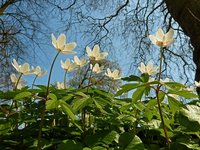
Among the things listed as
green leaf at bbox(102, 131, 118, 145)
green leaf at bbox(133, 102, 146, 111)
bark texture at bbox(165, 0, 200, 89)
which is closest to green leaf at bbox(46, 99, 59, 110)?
green leaf at bbox(102, 131, 118, 145)

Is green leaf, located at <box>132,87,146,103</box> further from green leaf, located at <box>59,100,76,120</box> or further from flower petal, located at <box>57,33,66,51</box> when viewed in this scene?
flower petal, located at <box>57,33,66,51</box>

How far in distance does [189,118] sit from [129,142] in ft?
0.68

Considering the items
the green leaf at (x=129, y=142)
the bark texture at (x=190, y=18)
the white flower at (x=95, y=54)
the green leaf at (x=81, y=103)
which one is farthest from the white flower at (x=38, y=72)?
the bark texture at (x=190, y=18)

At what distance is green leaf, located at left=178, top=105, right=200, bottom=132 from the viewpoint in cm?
112

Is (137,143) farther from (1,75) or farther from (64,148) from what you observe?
(1,75)

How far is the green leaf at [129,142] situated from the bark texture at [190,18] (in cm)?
269

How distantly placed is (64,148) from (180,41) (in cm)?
643

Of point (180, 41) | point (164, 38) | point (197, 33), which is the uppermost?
point (180, 41)

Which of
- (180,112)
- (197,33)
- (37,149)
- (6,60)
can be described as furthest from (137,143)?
(6,60)

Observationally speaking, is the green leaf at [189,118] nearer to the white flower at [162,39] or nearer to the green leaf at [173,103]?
the green leaf at [173,103]

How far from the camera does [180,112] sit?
1143 millimetres

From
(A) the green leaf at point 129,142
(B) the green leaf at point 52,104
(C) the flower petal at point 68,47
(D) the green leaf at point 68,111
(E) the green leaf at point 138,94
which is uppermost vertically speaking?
(C) the flower petal at point 68,47

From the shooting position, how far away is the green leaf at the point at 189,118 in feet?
3.67

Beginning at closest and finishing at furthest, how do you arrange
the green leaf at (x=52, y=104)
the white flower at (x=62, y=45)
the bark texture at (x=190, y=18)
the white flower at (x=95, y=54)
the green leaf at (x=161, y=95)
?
the green leaf at (x=52, y=104) < the green leaf at (x=161, y=95) < the white flower at (x=62, y=45) < the white flower at (x=95, y=54) < the bark texture at (x=190, y=18)
